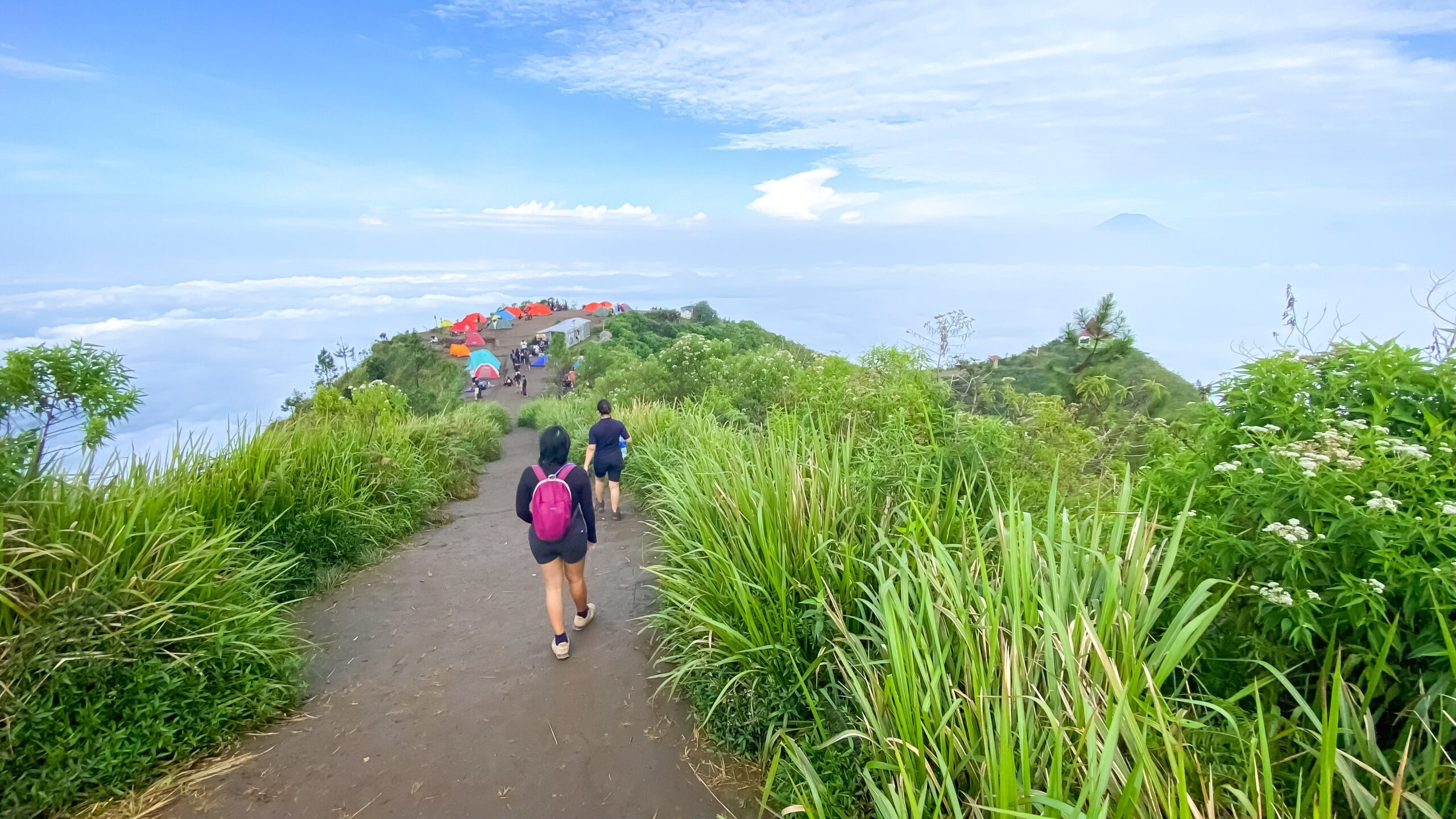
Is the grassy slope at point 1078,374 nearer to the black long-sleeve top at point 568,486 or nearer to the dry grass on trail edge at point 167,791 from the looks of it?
the black long-sleeve top at point 568,486

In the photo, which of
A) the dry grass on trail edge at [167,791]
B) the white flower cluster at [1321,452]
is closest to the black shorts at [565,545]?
the dry grass on trail edge at [167,791]

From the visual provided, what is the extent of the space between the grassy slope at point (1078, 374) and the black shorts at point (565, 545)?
499 cm

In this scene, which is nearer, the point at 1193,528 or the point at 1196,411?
the point at 1193,528

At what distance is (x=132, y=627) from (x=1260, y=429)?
500cm

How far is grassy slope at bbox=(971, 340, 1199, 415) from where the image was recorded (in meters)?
7.66

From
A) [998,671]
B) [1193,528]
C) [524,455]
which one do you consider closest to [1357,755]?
[1193,528]

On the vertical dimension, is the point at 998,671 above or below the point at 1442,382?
below

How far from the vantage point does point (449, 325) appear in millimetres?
42781

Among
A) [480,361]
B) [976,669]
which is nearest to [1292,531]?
[976,669]

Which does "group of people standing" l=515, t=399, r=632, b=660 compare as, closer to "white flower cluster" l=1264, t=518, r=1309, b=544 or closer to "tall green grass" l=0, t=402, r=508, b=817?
"tall green grass" l=0, t=402, r=508, b=817

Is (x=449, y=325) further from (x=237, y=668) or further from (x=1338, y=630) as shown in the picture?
(x=1338, y=630)

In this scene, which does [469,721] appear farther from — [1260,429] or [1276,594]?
[1260,429]

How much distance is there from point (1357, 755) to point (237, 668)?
483 centimetres

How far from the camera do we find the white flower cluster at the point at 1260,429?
2.44 metres
